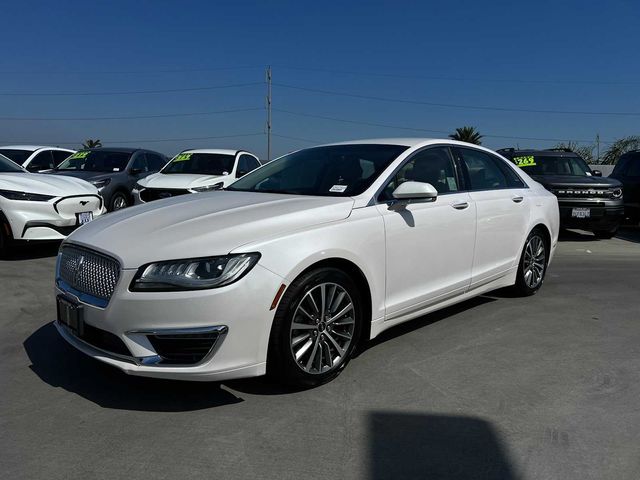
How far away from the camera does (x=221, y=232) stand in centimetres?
301

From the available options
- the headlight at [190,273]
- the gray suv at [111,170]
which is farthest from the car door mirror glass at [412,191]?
the gray suv at [111,170]

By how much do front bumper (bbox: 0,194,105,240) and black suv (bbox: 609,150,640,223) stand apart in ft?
34.8

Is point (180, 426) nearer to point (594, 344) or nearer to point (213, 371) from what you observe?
point (213, 371)

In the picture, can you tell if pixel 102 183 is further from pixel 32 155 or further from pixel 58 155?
pixel 58 155

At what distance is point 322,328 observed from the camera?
3316 mm

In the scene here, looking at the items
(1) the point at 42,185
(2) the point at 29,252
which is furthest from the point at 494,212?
(2) the point at 29,252

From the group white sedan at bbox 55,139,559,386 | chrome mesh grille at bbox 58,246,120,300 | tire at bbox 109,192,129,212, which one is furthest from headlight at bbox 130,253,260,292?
tire at bbox 109,192,129,212

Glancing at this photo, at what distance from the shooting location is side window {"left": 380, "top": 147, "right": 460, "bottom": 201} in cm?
404

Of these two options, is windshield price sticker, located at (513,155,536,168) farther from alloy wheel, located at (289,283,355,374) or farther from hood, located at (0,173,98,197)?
alloy wheel, located at (289,283,355,374)

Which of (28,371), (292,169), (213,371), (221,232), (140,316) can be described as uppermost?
(292,169)

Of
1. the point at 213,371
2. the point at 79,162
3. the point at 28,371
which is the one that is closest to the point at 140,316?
the point at 213,371

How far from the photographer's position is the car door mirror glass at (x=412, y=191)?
3.65 m

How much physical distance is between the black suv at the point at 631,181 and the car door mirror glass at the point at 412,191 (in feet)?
31.6

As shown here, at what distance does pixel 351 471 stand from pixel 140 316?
1303mm
